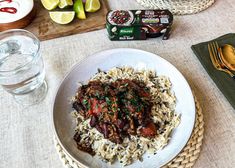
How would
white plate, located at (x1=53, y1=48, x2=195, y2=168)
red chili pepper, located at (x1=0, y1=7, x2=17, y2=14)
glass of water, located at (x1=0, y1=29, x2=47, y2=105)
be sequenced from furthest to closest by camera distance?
red chili pepper, located at (x1=0, y1=7, x2=17, y2=14) < glass of water, located at (x1=0, y1=29, x2=47, y2=105) < white plate, located at (x1=53, y1=48, x2=195, y2=168)

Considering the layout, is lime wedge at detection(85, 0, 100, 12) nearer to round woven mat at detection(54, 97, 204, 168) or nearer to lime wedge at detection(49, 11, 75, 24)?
lime wedge at detection(49, 11, 75, 24)

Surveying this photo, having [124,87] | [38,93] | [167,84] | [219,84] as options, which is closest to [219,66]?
[219,84]

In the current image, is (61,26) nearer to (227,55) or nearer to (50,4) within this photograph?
(50,4)

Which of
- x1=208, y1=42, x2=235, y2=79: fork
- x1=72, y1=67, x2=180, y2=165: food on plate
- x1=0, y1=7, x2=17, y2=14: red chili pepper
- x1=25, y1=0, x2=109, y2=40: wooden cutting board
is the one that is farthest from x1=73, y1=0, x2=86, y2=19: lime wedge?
x1=208, y1=42, x2=235, y2=79: fork

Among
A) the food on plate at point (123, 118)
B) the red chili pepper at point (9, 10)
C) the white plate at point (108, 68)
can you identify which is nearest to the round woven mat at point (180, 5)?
the white plate at point (108, 68)

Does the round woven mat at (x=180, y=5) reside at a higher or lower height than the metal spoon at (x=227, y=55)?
higher

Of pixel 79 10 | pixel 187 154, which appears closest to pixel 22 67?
pixel 79 10

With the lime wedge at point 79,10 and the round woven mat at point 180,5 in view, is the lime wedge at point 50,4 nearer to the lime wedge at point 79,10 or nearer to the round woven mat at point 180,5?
the lime wedge at point 79,10
